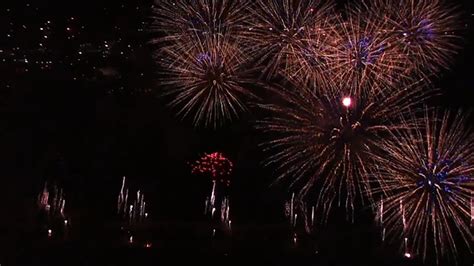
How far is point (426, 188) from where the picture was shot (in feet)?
12.1

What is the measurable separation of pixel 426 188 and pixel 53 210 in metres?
2.17

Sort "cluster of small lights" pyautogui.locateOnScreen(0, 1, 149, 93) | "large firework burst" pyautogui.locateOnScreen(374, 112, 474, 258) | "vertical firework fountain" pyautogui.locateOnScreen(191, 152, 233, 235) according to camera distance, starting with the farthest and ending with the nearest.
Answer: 1. "cluster of small lights" pyautogui.locateOnScreen(0, 1, 149, 93)
2. "vertical firework fountain" pyautogui.locateOnScreen(191, 152, 233, 235)
3. "large firework burst" pyautogui.locateOnScreen(374, 112, 474, 258)

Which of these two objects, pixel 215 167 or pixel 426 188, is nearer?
pixel 426 188

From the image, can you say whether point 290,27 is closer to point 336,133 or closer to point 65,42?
point 336,133

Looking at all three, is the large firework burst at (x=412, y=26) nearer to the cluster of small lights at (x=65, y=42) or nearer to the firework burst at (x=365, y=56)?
the firework burst at (x=365, y=56)

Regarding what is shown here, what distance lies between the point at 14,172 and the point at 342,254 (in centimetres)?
217

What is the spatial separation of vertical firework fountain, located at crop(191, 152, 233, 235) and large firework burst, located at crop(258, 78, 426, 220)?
0.32 meters

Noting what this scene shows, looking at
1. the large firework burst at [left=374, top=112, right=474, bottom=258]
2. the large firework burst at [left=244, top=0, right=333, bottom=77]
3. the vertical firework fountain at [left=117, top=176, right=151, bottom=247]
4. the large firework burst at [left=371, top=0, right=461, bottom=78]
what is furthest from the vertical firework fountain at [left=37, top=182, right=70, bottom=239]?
the large firework burst at [left=371, top=0, right=461, bottom=78]

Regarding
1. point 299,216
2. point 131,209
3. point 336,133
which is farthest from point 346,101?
point 131,209

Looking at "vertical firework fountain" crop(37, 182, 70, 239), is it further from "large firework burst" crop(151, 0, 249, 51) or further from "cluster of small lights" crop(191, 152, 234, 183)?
"large firework burst" crop(151, 0, 249, 51)

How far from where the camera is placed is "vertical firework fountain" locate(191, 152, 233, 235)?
14.6 ft

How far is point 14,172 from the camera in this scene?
4.50m

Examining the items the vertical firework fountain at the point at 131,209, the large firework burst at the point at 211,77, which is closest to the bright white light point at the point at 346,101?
the large firework burst at the point at 211,77

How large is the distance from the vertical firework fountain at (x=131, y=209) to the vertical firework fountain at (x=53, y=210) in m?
0.34
